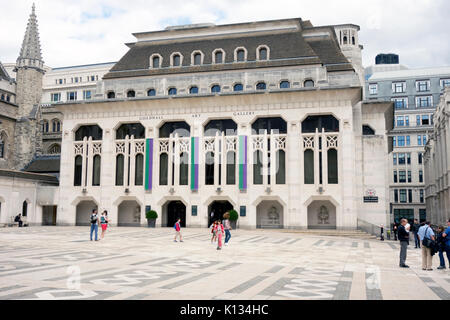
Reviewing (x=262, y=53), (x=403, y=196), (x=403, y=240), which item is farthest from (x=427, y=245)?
(x=403, y=196)

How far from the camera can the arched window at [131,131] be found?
4800cm

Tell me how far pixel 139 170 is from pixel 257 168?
41.9 ft

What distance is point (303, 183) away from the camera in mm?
42375

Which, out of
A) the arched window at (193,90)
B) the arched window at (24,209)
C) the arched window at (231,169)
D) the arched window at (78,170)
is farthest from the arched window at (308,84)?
the arched window at (24,209)

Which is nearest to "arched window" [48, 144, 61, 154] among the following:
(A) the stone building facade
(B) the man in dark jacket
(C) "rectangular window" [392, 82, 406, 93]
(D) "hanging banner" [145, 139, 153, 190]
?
(D) "hanging banner" [145, 139, 153, 190]

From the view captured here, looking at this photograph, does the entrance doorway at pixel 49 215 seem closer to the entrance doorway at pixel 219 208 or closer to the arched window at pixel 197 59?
the entrance doorway at pixel 219 208

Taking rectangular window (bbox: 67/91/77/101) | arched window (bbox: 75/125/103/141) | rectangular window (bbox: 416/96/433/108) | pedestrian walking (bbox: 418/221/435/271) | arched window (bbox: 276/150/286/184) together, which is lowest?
pedestrian walking (bbox: 418/221/435/271)

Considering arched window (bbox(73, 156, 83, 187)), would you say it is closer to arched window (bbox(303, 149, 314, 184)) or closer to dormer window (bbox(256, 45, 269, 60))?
dormer window (bbox(256, 45, 269, 60))

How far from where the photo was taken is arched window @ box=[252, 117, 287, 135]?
44.4 meters

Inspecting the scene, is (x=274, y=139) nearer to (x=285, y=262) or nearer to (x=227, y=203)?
(x=227, y=203)

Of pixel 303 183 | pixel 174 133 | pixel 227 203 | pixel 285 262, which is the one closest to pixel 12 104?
pixel 174 133

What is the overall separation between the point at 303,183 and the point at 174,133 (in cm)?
1467

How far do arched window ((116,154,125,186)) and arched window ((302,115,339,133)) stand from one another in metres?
19.4

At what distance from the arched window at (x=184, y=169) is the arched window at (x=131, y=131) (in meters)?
5.71
